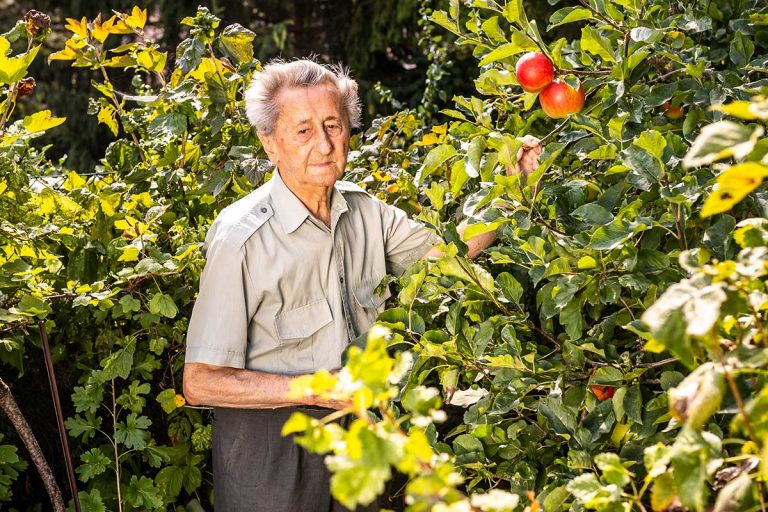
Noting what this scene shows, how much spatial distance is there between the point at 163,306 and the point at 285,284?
12.6 inches

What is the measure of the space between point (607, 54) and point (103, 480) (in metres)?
1.66

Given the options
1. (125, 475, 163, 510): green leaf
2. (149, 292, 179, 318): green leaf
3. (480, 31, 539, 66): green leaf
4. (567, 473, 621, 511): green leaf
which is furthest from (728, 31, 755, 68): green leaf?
(125, 475, 163, 510): green leaf

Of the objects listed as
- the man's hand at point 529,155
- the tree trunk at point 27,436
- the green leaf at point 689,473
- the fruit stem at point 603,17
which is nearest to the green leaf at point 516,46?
the fruit stem at point 603,17

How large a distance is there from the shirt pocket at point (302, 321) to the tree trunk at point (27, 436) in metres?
0.65

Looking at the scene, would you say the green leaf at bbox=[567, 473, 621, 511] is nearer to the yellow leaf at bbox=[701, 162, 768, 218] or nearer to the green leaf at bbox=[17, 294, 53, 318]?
the yellow leaf at bbox=[701, 162, 768, 218]

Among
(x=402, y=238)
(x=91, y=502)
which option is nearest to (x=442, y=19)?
(x=402, y=238)

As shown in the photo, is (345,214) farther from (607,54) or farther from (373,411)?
(607,54)

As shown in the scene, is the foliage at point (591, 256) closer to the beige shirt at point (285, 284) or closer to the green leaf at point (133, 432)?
the beige shirt at point (285, 284)

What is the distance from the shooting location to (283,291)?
2215 millimetres

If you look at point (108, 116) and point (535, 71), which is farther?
point (108, 116)

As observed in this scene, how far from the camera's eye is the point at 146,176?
279 centimetres

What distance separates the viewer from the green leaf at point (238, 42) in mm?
2889

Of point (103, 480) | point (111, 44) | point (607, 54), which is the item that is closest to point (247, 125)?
point (103, 480)

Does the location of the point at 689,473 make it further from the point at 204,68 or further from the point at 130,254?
the point at 204,68
